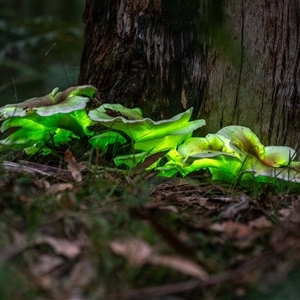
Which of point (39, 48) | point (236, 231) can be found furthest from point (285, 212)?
point (39, 48)

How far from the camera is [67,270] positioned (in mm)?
1265

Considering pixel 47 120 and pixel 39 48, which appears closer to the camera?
pixel 47 120

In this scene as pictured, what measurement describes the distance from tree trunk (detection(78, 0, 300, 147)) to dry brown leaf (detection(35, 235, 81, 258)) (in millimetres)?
1271

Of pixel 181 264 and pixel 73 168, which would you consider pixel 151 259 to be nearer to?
pixel 181 264

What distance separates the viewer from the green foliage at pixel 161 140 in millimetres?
2125

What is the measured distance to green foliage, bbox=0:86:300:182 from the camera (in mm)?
2125

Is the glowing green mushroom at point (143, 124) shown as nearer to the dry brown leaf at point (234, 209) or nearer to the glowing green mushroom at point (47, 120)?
the glowing green mushroom at point (47, 120)

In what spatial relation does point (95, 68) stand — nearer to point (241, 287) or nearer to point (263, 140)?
point (263, 140)

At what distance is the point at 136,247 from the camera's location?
127 centimetres

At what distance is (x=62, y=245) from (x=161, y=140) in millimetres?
1009

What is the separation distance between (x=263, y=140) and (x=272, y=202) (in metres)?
0.64

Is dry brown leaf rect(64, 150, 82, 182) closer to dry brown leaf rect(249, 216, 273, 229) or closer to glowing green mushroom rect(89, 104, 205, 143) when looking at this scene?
glowing green mushroom rect(89, 104, 205, 143)

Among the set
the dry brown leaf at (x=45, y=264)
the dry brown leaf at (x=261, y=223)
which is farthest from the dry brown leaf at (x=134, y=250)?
the dry brown leaf at (x=261, y=223)

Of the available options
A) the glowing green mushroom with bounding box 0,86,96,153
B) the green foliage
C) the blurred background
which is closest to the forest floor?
the green foliage
